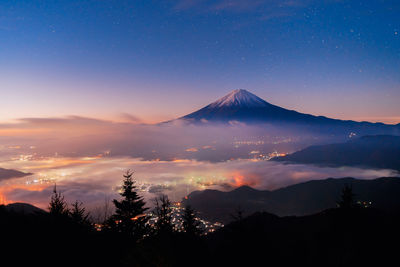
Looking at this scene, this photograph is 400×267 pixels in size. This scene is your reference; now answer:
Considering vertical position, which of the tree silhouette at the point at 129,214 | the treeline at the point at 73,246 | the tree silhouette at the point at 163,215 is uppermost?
the treeline at the point at 73,246

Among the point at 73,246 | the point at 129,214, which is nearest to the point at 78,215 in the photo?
the point at 129,214

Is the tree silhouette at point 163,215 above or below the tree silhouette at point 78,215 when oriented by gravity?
below

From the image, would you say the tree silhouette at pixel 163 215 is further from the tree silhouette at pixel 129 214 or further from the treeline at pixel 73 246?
the treeline at pixel 73 246

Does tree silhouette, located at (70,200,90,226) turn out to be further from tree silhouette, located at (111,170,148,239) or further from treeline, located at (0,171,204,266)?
treeline, located at (0,171,204,266)

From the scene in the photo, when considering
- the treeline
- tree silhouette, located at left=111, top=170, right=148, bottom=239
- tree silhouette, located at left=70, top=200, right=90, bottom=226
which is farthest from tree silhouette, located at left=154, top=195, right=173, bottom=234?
the treeline

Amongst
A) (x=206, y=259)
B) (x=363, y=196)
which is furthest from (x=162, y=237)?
(x=363, y=196)

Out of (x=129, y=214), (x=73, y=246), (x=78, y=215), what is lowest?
(x=129, y=214)

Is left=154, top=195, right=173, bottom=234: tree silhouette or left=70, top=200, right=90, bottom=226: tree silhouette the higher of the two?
left=70, top=200, right=90, bottom=226: tree silhouette

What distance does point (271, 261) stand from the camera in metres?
17.5

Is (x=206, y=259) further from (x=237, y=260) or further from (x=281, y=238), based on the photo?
(x=281, y=238)

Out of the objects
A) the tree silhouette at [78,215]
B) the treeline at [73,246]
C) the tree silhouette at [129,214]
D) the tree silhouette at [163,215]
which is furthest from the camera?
the tree silhouette at [163,215]

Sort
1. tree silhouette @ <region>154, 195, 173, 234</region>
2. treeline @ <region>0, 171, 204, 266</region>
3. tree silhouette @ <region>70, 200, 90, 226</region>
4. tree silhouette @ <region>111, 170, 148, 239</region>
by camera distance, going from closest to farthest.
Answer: treeline @ <region>0, 171, 204, 266</region>, tree silhouette @ <region>70, 200, 90, 226</region>, tree silhouette @ <region>111, 170, 148, 239</region>, tree silhouette @ <region>154, 195, 173, 234</region>

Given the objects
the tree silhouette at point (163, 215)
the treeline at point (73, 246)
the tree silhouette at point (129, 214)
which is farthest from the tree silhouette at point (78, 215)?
the treeline at point (73, 246)

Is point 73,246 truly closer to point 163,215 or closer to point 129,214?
point 129,214
